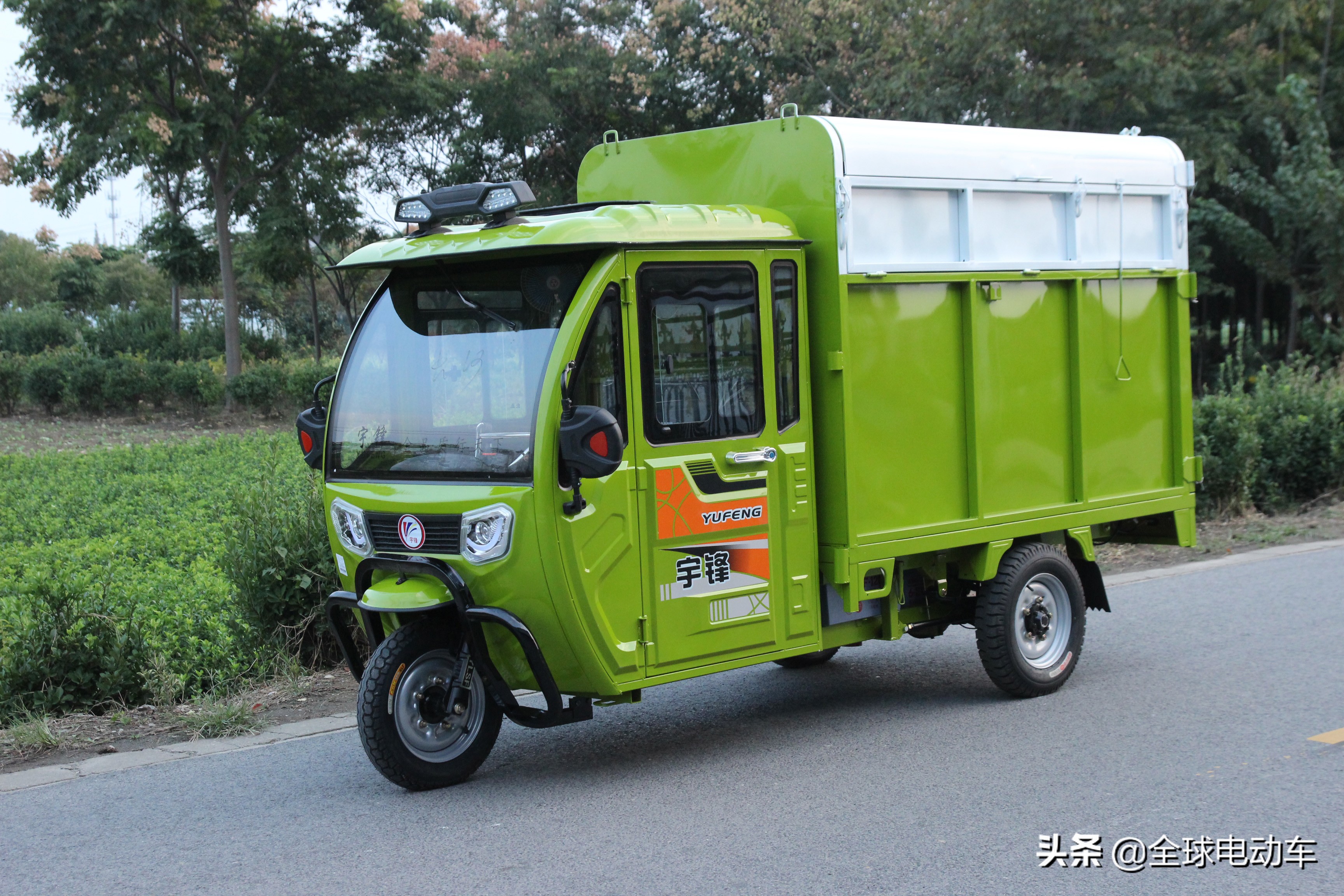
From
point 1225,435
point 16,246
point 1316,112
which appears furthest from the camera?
point 16,246

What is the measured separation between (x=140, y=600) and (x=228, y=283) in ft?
65.8

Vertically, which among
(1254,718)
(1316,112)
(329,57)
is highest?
(329,57)

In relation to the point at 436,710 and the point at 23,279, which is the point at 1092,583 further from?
the point at 23,279

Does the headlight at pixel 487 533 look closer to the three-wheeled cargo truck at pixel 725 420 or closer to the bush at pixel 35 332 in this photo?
the three-wheeled cargo truck at pixel 725 420

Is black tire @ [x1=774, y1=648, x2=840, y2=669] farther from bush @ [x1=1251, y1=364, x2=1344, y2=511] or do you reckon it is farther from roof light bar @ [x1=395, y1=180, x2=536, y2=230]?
bush @ [x1=1251, y1=364, x2=1344, y2=511]

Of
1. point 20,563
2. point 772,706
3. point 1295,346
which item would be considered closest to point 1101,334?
point 772,706

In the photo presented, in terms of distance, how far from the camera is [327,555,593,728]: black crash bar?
5.25m

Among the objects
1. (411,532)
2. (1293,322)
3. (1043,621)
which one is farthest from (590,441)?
(1293,322)

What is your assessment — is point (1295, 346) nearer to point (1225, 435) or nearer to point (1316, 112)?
point (1316, 112)

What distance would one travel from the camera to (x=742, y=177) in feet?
21.2

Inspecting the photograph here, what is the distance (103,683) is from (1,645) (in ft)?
2.13

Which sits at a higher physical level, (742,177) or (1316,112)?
(1316,112)

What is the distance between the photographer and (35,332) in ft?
127

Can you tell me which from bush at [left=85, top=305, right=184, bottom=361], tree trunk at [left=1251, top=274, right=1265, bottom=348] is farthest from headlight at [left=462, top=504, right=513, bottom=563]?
bush at [left=85, top=305, right=184, bottom=361]
